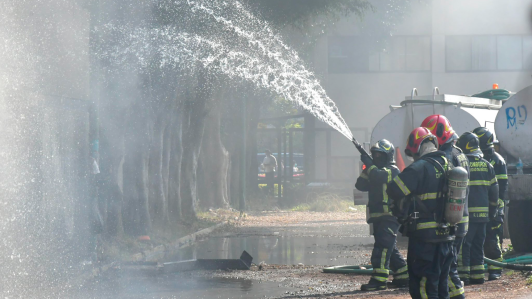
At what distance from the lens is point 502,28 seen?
107ft

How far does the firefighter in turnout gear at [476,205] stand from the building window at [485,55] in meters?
25.6

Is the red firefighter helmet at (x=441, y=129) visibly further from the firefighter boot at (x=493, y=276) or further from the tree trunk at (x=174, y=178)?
the tree trunk at (x=174, y=178)

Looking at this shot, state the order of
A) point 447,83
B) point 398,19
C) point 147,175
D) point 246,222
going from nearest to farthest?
point 147,175, point 246,222, point 398,19, point 447,83

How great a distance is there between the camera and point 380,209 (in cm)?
783

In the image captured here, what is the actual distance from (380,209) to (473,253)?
1288 mm

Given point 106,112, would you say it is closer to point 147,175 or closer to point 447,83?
point 147,175

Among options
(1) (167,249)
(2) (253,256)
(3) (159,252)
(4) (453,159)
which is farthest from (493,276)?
(1) (167,249)

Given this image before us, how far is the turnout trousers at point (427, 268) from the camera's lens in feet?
18.8

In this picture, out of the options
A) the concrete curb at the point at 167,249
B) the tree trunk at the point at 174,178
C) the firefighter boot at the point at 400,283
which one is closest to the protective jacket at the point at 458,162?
the firefighter boot at the point at 400,283

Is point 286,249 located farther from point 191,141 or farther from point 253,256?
point 191,141

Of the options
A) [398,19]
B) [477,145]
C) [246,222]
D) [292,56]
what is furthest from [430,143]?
[398,19]

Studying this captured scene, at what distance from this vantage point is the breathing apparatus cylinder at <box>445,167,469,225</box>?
5707 mm

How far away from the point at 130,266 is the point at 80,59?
3140 millimetres

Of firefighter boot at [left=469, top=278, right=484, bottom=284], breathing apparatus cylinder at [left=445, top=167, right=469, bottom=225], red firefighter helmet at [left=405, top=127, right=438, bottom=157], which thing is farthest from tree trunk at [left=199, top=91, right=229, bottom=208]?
breathing apparatus cylinder at [left=445, top=167, right=469, bottom=225]
